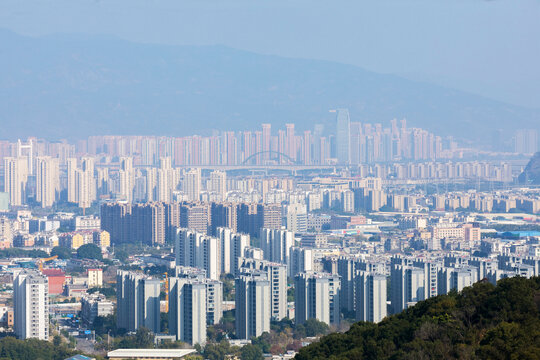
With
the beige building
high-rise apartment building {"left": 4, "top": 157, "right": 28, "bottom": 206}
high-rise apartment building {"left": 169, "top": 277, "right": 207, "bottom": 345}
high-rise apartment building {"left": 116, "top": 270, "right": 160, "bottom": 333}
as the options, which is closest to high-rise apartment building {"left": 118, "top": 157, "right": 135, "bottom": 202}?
high-rise apartment building {"left": 4, "top": 157, "right": 28, "bottom": 206}

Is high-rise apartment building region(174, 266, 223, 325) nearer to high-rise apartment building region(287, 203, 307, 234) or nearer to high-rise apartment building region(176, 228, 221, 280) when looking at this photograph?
high-rise apartment building region(176, 228, 221, 280)

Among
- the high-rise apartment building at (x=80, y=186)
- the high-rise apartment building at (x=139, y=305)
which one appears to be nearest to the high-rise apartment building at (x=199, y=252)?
the high-rise apartment building at (x=139, y=305)

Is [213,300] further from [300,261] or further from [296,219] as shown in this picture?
[296,219]

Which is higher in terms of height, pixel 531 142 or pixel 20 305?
pixel 531 142

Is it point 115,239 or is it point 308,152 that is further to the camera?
point 308,152

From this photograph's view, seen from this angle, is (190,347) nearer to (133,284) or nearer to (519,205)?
(133,284)

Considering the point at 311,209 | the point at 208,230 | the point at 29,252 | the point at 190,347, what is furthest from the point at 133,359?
the point at 311,209

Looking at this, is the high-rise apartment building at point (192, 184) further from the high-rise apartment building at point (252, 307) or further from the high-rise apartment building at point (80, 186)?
the high-rise apartment building at point (252, 307)
